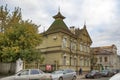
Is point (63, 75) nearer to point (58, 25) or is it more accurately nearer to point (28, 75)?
point (28, 75)

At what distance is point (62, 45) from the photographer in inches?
1795

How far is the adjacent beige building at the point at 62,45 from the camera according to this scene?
45.2 m

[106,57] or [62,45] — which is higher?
[62,45]

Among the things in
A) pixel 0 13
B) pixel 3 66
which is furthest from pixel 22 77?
pixel 0 13

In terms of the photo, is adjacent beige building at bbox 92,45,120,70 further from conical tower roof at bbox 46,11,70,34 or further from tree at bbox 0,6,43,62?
tree at bbox 0,6,43,62

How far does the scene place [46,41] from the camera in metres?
48.0

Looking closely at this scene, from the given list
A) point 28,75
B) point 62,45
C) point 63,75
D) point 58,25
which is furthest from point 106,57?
point 28,75

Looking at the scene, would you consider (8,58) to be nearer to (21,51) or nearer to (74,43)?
(21,51)

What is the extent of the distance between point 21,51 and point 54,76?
8377 mm

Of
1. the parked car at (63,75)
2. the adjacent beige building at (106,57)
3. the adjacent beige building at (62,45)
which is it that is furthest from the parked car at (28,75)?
the adjacent beige building at (106,57)

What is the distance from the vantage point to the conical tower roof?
46562 millimetres

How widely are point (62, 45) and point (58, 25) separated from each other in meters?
4.19

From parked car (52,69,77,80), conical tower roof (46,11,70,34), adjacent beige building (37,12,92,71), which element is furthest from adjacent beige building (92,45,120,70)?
parked car (52,69,77,80)

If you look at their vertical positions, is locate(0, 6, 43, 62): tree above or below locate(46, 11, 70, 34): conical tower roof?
below
